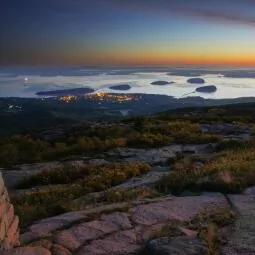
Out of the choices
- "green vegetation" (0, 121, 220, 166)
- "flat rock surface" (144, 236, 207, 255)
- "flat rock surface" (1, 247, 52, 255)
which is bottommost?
"green vegetation" (0, 121, 220, 166)

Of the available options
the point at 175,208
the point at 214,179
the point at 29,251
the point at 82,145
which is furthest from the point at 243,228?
the point at 82,145

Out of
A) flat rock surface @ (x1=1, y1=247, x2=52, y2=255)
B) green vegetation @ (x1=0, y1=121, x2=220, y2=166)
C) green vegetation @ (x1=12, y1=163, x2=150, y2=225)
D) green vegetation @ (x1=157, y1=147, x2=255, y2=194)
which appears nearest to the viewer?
→ flat rock surface @ (x1=1, y1=247, x2=52, y2=255)

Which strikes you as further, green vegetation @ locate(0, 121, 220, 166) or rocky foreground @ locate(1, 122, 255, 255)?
green vegetation @ locate(0, 121, 220, 166)

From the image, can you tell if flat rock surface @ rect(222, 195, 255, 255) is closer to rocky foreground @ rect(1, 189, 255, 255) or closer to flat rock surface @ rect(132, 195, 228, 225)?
rocky foreground @ rect(1, 189, 255, 255)

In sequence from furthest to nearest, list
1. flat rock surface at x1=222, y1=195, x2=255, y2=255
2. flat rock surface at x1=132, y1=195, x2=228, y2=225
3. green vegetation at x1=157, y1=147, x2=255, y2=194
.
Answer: green vegetation at x1=157, y1=147, x2=255, y2=194 → flat rock surface at x1=132, y1=195, x2=228, y2=225 → flat rock surface at x1=222, y1=195, x2=255, y2=255

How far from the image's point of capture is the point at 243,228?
7258 mm

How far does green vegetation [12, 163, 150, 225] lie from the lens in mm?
8883

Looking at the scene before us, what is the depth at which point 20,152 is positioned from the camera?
22.0 metres

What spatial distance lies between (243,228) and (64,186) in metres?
6.00

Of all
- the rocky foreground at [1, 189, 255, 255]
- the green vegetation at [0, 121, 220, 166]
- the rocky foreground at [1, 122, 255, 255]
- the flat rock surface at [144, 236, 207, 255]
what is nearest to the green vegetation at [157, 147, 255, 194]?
the rocky foreground at [1, 122, 255, 255]

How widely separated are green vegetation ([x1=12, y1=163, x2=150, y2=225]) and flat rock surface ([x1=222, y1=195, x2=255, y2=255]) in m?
2.15

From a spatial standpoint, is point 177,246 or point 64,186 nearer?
point 177,246

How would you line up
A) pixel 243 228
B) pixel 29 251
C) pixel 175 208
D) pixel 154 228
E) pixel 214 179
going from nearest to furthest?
pixel 29 251 < pixel 243 228 < pixel 154 228 < pixel 175 208 < pixel 214 179

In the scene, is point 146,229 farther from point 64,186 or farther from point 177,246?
point 64,186
